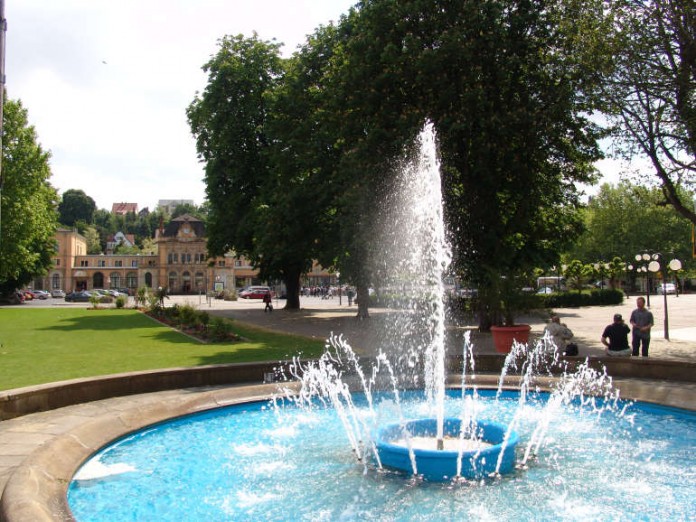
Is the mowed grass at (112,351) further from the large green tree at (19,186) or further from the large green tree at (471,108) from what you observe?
the large green tree at (19,186)

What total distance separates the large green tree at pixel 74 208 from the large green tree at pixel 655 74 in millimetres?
155704

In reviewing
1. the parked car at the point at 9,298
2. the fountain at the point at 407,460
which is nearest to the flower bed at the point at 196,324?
the fountain at the point at 407,460

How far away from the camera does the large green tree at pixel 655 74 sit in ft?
59.8

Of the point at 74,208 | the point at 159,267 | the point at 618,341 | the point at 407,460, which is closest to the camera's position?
the point at 407,460

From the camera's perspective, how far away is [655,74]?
18953 mm

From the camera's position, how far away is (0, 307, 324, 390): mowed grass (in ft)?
44.2

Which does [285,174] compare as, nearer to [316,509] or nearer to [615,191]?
[316,509]

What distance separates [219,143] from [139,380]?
29.3m

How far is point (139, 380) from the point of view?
11.5 m

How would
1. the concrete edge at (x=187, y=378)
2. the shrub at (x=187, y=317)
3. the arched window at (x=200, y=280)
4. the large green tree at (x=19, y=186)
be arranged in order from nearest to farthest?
the concrete edge at (x=187, y=378) → the shrub at (x=187, y=317) → the large green tree at (x=19, y=186) → the arched window at (x=200, y=280)

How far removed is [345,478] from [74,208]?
559 feet

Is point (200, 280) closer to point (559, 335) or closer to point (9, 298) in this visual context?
point (9, 298)

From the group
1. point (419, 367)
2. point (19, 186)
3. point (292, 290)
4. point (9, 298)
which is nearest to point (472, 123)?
point (419, 367)

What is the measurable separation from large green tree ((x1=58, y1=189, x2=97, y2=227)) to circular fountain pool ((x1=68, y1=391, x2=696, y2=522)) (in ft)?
530
